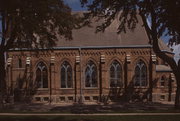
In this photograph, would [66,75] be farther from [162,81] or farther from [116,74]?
[162,81]

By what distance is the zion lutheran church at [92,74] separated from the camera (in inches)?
1451

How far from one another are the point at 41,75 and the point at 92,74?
6.21m

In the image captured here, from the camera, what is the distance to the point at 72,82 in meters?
37.4

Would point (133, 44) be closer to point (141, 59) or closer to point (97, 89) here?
point (141, 59)

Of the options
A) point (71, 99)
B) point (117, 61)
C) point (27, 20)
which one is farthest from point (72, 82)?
point (27, 20)

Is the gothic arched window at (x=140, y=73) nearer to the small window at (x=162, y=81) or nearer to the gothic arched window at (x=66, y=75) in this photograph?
the small window at (x=162, y=81)

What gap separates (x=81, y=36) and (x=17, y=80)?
9571mm

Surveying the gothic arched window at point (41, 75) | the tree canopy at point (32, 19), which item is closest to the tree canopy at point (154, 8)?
the tree canopy at point (32, 19)

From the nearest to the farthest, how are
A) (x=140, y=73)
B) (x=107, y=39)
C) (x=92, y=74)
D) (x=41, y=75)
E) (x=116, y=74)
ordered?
(x=140, y=73) < (x=116, y=74) < (x=92, y=74) < (x=41, y=75) < (x=107, y=39)

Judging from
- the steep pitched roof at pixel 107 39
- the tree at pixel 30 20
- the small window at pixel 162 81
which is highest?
the steep pitched roof at pixel 107 39

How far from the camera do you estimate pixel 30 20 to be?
18203mm

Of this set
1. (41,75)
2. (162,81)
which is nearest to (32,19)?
(41,75)

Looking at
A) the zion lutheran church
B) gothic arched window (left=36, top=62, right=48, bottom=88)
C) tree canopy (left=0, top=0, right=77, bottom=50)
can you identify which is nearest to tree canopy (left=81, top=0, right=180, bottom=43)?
tree canopy (left=0, top=0, right=77, bottom=50)

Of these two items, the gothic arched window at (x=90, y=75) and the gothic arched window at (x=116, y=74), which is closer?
the gothic arched window at (x=116, y=74)
